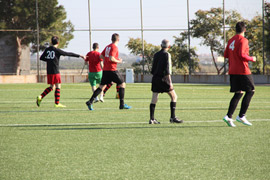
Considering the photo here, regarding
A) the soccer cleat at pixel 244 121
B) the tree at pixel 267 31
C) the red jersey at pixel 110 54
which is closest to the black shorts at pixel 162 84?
the soccer cleat at pixel 244 121

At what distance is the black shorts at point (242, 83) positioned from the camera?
27.9ft

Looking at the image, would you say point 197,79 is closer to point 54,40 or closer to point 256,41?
point 256,41

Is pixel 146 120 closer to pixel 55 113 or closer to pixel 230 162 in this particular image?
pixel 55 113

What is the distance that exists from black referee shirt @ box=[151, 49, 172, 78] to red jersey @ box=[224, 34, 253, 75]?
1.16 metres

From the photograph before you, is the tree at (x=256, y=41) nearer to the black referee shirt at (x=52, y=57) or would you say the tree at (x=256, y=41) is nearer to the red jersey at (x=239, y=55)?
the black referee shirt at (x=52, y=57)

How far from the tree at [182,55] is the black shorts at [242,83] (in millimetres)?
25058

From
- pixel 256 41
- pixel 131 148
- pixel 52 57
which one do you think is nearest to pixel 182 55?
pixel 256 41

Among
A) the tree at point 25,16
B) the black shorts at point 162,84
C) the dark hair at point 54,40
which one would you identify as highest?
the tree at point 25,16

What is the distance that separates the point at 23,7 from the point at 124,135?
41436 mm

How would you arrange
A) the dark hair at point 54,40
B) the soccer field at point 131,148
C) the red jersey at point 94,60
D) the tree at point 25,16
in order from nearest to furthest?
the soccer field at point 131,148 → the dark hair at point 54,40 → the red jersey at point 94,60 → the tree at point 25,16

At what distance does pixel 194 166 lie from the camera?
517 cm

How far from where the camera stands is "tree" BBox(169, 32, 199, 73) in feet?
111

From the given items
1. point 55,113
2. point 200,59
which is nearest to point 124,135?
point 55,113

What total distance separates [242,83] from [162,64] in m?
1.53
